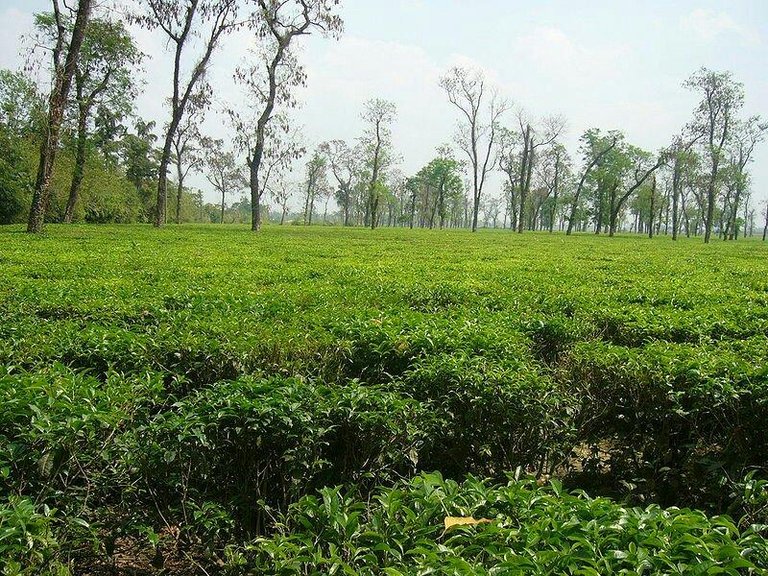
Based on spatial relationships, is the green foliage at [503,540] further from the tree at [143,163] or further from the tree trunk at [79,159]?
the tree at [143,163]

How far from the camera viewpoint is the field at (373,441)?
2.07 m

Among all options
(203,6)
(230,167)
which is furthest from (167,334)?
(230,167)

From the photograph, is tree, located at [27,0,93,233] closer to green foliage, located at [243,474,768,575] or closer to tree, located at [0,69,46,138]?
tree, located at [0,69,46,138]

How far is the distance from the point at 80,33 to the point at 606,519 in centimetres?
2402

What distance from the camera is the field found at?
Answer: 2072mm

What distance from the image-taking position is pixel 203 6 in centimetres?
2989

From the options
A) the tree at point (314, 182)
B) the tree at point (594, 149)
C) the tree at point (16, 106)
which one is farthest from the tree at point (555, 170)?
the tree at point (16, 106)

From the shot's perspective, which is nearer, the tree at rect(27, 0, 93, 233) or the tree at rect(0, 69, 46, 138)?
the tree at rect(27, 0, 93, 233)

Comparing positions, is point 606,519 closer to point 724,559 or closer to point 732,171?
point 724,559

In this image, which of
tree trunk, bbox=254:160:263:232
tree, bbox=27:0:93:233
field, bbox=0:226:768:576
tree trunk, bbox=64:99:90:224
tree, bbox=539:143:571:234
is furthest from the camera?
tree, bbox=539:143:571:234

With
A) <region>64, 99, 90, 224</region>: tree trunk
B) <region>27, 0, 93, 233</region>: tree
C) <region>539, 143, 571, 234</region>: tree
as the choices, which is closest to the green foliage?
<region>27, 0, 93, 233</region>: tree

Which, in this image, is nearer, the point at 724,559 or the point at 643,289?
the point at 724,559

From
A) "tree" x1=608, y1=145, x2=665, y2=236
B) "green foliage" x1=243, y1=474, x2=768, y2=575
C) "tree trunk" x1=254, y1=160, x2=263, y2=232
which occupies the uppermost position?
"tree" x1=608, y1=145, x2=665, y2=236

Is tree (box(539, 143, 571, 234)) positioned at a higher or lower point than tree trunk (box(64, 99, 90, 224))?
higher
